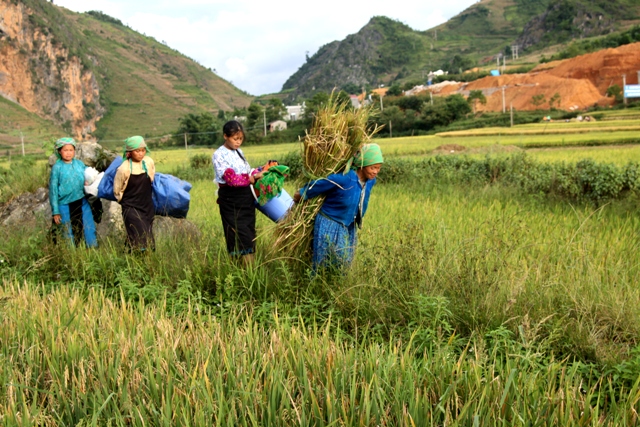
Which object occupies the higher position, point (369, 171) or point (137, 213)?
point (369, 171)

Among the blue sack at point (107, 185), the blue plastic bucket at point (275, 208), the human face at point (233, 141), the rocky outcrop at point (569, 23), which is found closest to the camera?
the human face at point (233, 141)

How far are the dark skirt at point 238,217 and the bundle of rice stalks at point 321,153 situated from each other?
0.38 m

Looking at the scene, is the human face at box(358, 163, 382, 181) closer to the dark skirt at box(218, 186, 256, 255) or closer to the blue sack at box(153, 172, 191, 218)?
the dark skirt at box(218, 186, 256, 255)


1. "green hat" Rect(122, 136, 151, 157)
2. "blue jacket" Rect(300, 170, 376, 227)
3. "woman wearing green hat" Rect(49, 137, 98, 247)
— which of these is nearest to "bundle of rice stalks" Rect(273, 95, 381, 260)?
"blue jacket" Rect(300, 170, 376, 227)

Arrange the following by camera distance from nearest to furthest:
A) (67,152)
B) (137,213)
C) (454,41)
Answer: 1. (137,213)
2. (67,152)
3. (454,41)

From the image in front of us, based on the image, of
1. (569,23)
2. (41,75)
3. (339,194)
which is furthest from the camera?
(569,23)

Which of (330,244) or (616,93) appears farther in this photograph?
(616,93)

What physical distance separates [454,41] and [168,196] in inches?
5878

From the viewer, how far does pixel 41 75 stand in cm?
7788

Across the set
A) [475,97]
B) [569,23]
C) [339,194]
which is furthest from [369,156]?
[569,23]

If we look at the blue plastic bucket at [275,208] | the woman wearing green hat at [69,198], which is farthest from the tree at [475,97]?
the blue plastic bucket at [275,208]

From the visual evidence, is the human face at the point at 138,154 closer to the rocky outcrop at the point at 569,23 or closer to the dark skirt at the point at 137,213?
the dark skirt at the point at 137,213

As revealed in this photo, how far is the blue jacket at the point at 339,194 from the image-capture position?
12.9 ft

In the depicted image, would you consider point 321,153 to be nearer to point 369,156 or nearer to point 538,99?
point 369,156
